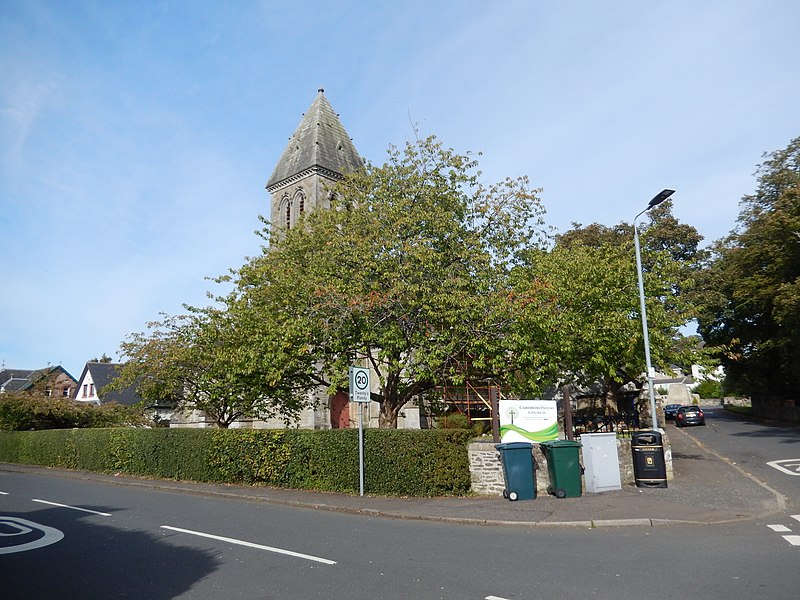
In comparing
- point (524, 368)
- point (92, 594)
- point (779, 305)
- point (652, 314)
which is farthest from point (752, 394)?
point (92, 594)

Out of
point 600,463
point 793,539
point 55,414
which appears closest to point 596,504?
point 600,463

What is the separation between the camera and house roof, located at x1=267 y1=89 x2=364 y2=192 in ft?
156

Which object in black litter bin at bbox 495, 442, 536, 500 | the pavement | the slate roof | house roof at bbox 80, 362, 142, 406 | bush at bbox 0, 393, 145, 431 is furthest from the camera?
the slate roof

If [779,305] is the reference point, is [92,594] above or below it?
below

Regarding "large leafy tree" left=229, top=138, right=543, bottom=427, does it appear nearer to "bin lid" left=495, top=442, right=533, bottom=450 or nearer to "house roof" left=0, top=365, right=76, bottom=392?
"bin lid" left=495, top=442, right=533, bottom=450

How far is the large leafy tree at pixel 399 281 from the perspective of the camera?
15.7m

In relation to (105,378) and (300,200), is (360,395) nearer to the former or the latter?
(300,200)

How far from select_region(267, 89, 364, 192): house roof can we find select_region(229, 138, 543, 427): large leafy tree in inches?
1154

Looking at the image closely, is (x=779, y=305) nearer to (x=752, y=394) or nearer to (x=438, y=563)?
(x=752, y=394)

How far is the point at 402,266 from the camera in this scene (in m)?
15.8

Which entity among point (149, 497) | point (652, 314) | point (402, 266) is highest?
point (402, 266)

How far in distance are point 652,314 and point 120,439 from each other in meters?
20.8

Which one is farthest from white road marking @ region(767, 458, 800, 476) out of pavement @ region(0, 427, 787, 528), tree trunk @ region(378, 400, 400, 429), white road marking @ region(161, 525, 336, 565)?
white road marking @ region(161, 525, 336, 565)

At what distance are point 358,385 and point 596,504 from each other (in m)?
6.22
